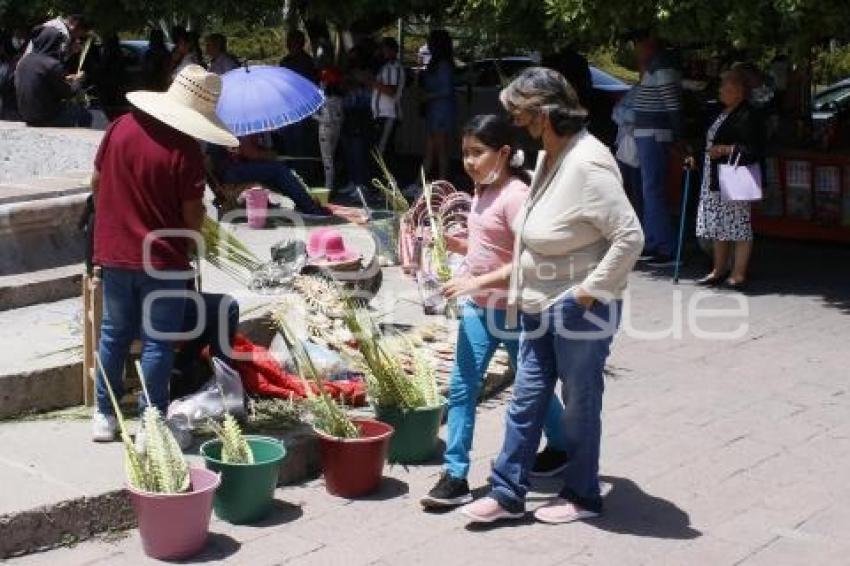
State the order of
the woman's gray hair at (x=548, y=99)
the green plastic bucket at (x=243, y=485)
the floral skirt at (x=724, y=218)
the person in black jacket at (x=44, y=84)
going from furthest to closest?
the person in black jacket at (x=44, y=84) < the floral skirt at (x=724, y=218) < the green plastic bucket at (x=243, y=485) < the woman's gray hair at (x=548, y=99)

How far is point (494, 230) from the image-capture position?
214 inches

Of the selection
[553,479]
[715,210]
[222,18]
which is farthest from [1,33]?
[553,479]

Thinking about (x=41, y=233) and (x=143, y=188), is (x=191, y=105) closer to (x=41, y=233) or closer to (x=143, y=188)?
(x=143, y=188)

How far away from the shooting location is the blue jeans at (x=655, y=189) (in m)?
10.9

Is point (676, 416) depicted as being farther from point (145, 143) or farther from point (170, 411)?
point (145, 143)

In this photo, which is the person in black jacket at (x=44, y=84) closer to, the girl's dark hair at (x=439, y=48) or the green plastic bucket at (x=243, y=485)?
the girl's dark hair at (x=439, y=48)

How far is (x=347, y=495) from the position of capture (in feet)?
18.7

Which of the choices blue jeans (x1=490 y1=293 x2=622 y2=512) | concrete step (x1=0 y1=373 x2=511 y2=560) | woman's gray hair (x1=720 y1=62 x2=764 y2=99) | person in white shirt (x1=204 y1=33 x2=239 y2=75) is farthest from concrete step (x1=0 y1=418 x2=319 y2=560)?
person in white shirt (x1=204 y1=33 x2=239 y2=75)

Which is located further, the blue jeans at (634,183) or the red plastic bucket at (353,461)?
the blue jeans at (634,183)

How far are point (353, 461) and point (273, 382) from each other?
1.04m

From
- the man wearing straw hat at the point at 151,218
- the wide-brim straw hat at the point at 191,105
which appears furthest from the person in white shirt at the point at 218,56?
the man wearing straw hat at the point at 151,218

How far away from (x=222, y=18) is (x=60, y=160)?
5.14 meters

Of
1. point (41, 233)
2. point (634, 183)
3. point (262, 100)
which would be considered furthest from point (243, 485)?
point (634, 183)

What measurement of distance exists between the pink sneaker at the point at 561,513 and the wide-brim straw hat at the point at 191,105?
203 centimetres
